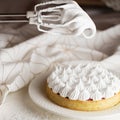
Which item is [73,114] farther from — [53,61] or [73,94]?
[53,61]

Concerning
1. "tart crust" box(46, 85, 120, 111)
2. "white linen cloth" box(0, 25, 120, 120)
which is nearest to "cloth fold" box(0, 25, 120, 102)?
"white linen cloth" box(0, 25, 120, 120)

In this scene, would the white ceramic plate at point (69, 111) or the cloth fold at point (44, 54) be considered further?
the cloth fold at point (44, 54)

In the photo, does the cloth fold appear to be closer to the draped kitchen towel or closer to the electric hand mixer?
the draped kitchen towel

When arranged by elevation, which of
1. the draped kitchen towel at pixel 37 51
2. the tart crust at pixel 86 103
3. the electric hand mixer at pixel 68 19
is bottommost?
the draped kitchen towel at pixel 37 51

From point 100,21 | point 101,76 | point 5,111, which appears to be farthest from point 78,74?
point 100,21

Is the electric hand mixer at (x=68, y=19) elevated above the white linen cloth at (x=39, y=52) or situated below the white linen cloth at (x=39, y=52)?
above

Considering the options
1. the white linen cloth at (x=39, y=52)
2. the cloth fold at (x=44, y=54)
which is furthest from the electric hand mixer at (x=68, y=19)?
the cloth fold at (x=44, y=54)

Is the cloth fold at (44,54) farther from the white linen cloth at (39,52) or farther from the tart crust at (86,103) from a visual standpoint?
the tart crust at (86,103)

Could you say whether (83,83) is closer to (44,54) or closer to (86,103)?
(86,103)
